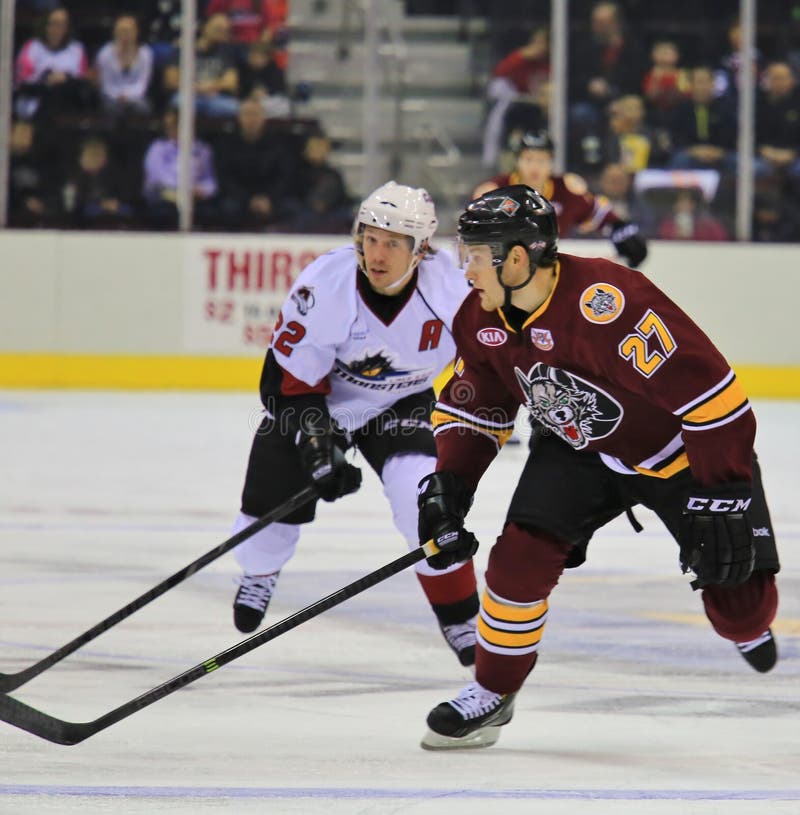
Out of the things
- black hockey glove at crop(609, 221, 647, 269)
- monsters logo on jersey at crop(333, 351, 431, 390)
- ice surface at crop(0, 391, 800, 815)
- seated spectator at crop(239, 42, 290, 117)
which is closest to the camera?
ice surface at crop(0, 391, 800, 815)

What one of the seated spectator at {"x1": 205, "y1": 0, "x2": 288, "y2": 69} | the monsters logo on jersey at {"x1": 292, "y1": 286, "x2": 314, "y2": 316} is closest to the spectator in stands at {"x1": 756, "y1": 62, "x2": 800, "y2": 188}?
the seated spectator at {"x1": 205, "y1": 0, "x2": 288, "y2": 69}

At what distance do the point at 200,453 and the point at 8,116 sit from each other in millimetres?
3182

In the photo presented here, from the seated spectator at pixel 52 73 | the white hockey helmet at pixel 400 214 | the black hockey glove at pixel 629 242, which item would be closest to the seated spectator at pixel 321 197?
the seated spectator at pixel 52 73

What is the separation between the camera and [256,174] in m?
9.72

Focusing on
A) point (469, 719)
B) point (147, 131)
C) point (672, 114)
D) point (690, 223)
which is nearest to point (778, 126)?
point (672, 114)

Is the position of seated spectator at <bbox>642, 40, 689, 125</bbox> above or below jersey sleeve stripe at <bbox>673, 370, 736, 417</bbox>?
above

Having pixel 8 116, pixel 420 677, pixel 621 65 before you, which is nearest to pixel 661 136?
pixel 621 65

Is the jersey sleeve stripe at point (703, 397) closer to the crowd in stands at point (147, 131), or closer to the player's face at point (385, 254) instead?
the player's face at point (385, 254)

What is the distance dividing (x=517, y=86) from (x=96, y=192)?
2.49 metres

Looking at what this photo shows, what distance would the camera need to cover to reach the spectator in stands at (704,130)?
962 centimetres

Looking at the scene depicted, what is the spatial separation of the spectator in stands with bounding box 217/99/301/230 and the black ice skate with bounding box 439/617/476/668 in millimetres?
6149

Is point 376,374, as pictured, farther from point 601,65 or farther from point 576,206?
point 601,65

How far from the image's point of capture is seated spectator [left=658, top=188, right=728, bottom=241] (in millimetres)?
9594

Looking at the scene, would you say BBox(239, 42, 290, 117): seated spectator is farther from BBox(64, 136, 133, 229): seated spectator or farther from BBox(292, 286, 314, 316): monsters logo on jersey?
BBox(292, 286, 314, 316): monsters logo on jersey
